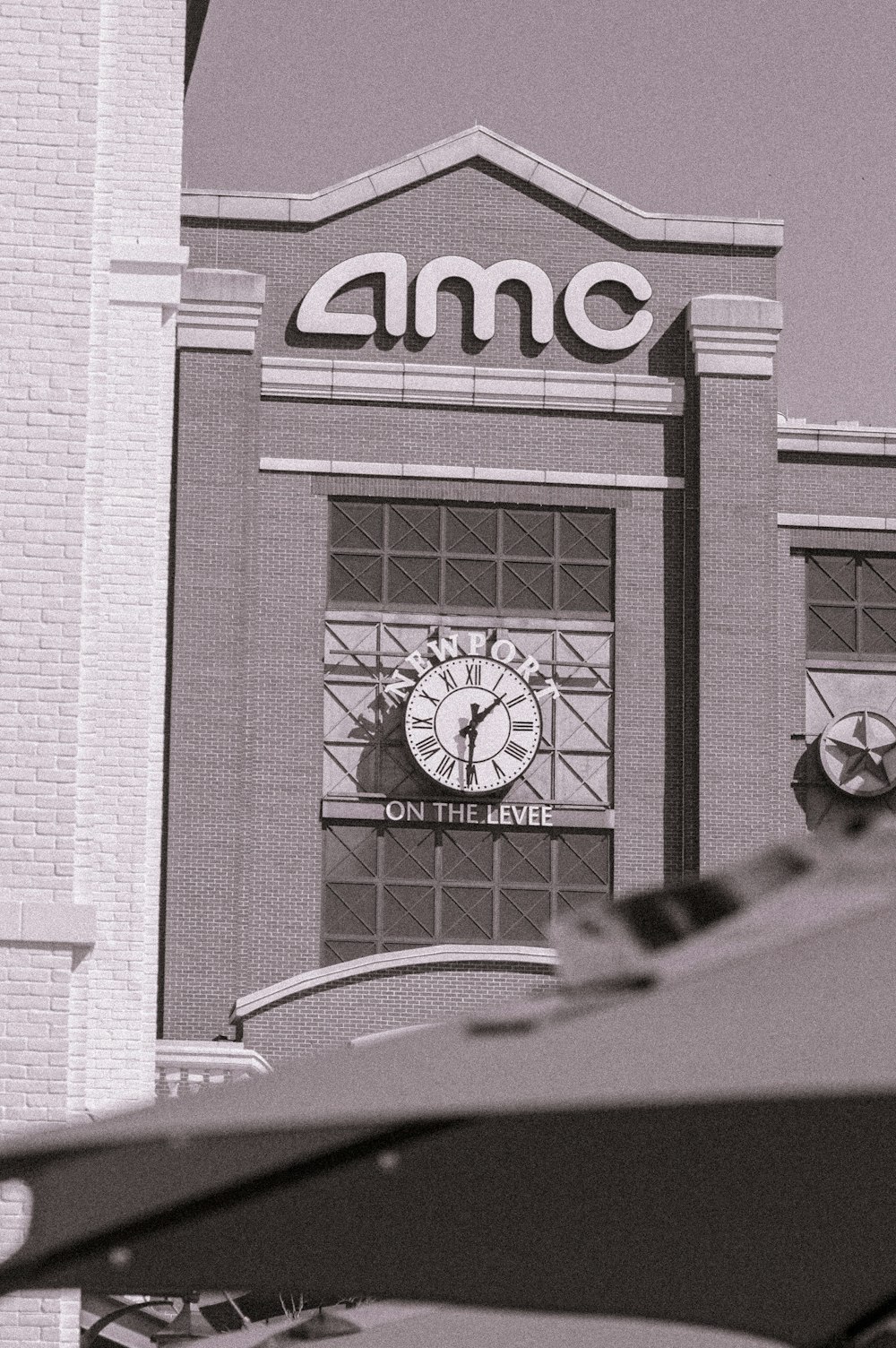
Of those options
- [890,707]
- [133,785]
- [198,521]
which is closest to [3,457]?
[133,785]

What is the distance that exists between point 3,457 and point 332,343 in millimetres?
16618

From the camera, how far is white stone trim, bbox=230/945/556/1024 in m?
24.9

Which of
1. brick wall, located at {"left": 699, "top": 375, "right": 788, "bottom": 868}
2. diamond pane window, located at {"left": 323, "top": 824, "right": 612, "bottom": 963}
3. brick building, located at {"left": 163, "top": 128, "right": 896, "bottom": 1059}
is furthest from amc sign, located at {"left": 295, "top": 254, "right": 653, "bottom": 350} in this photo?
diamond pane window, located at {"left": 323, "top": 824, "right": 612, "bottom": 963}

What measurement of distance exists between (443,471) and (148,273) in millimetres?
13793

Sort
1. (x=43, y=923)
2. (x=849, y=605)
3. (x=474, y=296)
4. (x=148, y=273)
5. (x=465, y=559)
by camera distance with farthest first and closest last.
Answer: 1. (x=849, y=605)
2. (x=474, y=296)
3. (x=465, y=559)
4. (x=148, y=273)
5. (x=43, y=923)

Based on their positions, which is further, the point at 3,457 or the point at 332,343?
the point at 332,343

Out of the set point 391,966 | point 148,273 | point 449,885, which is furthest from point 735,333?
point 148,273

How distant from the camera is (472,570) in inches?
1088

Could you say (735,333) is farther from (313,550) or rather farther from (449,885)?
(449,885)

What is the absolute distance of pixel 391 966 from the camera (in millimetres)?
24953

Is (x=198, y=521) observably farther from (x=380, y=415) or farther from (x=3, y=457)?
(x=3, y=457)

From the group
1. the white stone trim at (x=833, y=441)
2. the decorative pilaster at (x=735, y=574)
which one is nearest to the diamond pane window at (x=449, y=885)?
the decorative pilaster at (x=735, y=574)

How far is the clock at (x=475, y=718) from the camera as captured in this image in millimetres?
26938

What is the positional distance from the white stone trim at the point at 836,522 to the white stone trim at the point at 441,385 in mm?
2883
